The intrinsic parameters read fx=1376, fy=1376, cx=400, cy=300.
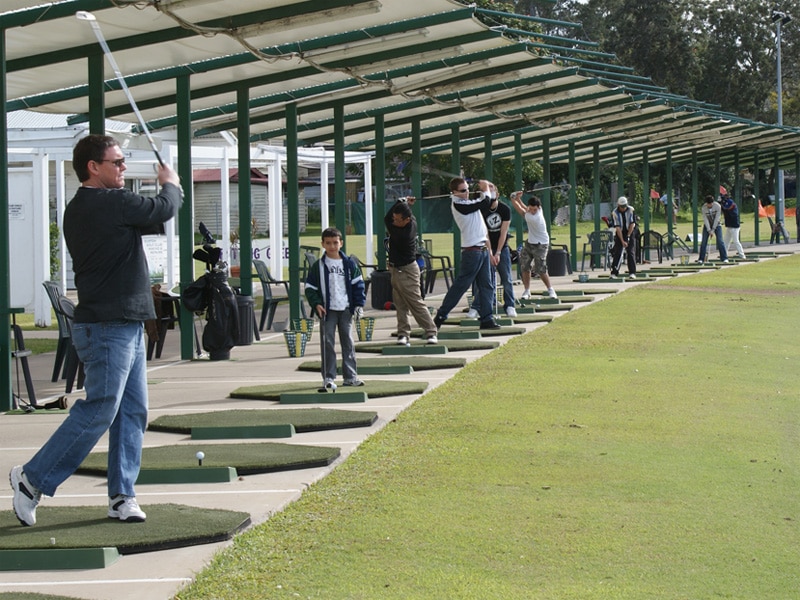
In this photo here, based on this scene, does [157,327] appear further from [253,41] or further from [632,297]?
[632,297]

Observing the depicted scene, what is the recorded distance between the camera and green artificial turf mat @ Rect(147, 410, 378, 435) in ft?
34.3

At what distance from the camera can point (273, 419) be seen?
10789mm

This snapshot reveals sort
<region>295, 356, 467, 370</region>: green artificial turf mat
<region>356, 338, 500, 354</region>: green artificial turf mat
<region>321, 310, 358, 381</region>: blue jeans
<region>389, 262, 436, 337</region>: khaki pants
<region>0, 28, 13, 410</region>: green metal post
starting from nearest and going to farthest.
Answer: <region>0, 28, 13, 410</region>: green metal post → <region>321, 310, 358, 381</region>: blue jeans → <region>295, 356, 467, 370</region>: green artificial turf mat → <region>356, 338, 500, 354</region>: green artificial turf mat → <region>389, 262, 436, 337</region>: khaki pants

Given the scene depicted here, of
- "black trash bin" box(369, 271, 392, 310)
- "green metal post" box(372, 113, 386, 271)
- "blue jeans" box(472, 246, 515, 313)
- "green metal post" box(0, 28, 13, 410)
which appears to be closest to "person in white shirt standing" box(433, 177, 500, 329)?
"blue jeans" box(472, 246, 515, 313)

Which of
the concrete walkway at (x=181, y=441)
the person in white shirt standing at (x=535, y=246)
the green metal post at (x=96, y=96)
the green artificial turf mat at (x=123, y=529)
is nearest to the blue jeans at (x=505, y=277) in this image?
the concrete walkway at (x=181, y=441)

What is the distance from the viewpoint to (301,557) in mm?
6520

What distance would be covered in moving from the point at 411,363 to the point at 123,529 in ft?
25.6

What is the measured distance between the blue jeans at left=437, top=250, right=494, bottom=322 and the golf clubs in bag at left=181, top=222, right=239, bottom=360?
3370 mm

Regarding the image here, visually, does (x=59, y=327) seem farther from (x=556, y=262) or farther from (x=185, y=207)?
(x=556, y=262)

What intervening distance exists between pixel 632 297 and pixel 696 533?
57.1 ft

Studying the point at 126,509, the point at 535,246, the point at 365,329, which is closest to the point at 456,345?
the point at 365,329

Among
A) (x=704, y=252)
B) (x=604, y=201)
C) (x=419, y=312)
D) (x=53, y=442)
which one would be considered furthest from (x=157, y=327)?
(x=604, y=201)

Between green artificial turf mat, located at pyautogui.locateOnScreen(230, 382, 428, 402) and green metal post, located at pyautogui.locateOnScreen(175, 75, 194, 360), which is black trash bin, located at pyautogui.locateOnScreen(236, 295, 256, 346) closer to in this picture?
green metal post, located at pyautogui.locateOnScreen(175, 75, 194, 360)

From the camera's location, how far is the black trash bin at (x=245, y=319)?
55.0 feet
